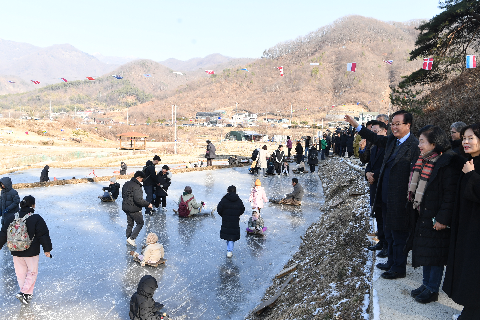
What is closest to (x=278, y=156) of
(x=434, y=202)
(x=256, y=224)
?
(x=256, y=224)

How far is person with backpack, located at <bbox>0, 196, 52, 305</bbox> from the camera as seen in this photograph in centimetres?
522

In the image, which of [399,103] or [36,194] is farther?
[399,103]

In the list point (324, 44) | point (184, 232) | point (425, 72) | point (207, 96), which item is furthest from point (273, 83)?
point (184, 232)

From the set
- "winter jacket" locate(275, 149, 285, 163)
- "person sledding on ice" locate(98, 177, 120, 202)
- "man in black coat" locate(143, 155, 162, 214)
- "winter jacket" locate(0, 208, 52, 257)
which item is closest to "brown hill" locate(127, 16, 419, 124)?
"winter jacket" locate(275, 149, 285, 163)

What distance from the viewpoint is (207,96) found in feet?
483

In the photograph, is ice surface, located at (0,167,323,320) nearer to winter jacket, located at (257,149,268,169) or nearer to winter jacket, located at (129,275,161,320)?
winter jacket, located at (129,275,161,320)

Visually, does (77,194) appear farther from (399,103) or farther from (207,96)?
(207,96)

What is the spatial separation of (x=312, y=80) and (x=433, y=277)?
137m

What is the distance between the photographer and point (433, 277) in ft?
12.0

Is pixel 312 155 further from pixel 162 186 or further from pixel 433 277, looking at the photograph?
pixel 433 277

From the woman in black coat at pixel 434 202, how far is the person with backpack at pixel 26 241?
5.27 metres

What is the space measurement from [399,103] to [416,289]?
58.0 feet

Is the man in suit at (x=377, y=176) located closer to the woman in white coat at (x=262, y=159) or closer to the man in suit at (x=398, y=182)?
the man in suit at (x=398, y=182)

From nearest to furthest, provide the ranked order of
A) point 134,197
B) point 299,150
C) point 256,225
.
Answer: point 134,197 → point 256,225 → point 299,150
